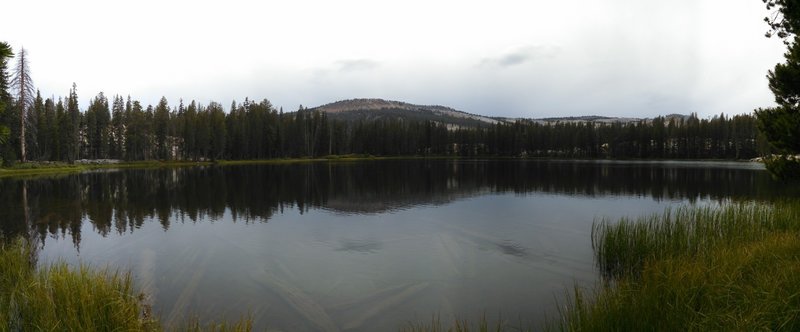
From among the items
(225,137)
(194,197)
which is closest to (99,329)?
(194,197)

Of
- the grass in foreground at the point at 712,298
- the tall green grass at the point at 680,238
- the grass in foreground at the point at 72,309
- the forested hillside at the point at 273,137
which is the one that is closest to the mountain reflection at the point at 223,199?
the tall green grass at the point at 680,238

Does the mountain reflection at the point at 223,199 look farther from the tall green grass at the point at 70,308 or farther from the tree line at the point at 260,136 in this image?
the tree line at the point at 260,136

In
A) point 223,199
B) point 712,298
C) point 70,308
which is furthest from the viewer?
point 223,199

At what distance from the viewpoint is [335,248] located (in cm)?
2036

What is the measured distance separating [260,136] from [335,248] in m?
123

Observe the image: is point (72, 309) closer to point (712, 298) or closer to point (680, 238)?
point (712, 298)

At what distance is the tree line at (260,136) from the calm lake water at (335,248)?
54546mm

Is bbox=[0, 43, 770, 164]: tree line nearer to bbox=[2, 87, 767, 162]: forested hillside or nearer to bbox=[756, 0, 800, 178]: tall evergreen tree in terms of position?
bbox=[2, 87, 767, 162]: forested hillside

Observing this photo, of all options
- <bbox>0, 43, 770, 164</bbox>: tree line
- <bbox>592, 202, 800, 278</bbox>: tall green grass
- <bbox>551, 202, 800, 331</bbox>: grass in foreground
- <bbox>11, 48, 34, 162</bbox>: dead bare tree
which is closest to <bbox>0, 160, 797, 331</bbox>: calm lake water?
<bbox>592, 202, 800, 278</bbox>: tall green grass

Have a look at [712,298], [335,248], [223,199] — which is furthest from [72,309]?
[223,199]

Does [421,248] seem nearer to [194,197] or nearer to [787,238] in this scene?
[787,238]

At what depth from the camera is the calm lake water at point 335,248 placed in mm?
12570

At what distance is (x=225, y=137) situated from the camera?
12631cm

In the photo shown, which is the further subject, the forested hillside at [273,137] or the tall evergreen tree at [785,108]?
the forested hillside at [273,137]
